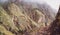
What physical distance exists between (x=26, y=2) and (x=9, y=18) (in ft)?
2.27

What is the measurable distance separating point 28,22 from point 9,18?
56 cm

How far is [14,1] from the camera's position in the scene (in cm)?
636

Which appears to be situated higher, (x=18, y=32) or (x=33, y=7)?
(x=33, y=7)

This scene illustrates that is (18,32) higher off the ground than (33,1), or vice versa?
(33,1)

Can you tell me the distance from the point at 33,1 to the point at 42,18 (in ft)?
1.86

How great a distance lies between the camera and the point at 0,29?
610 cm

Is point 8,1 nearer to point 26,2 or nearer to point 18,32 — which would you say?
point 26,2

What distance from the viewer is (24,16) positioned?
6.27 meters

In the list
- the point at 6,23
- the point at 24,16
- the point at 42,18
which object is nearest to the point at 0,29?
the point at 6,23

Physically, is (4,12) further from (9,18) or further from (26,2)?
(26,2)

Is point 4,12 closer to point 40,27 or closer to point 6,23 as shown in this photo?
point 6,23

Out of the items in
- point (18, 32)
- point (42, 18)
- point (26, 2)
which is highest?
point (26, 2)

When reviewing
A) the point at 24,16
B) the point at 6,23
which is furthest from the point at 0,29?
the point at 24,16

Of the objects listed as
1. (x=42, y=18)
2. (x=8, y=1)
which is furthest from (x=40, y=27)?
(x=8, y=1)
